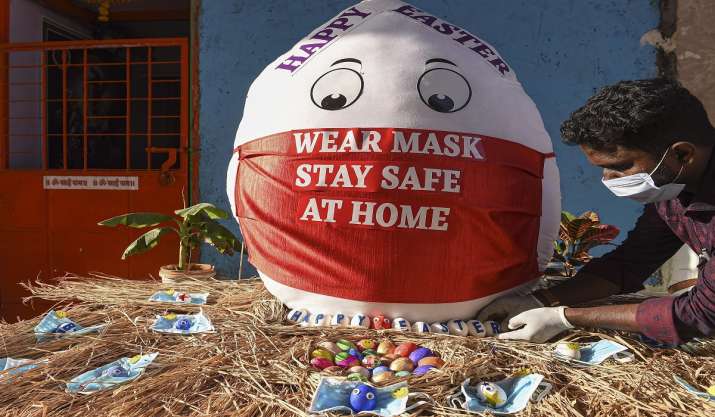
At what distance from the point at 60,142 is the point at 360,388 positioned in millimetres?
5257

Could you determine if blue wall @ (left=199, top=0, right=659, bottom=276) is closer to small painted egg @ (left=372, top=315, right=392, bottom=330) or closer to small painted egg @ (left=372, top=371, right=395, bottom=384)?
small painted egg @ (left=372, top=315, right=392, bottom=330)

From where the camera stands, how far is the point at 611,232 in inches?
108

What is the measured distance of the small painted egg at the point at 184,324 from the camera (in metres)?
2.02

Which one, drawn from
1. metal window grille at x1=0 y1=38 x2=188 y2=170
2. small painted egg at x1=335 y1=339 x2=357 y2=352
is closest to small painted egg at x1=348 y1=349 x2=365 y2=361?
small painted egg at x1=335 y1=339 x2=357 y2=352

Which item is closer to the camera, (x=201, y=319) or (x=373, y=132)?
(x=373, y=132)

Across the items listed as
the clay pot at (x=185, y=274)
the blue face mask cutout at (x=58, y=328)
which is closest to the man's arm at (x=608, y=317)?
the blue face mask cutout at (x=58, y=328)

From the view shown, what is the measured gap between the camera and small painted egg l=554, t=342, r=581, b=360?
5.75ft

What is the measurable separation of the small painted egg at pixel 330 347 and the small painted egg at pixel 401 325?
26 cm

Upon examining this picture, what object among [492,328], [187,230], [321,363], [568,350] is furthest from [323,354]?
[187,230]

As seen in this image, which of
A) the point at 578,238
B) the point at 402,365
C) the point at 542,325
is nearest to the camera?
the point at 402,365

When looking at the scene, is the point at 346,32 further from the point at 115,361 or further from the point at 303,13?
the point at 303,13

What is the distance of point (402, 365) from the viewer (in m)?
1.69

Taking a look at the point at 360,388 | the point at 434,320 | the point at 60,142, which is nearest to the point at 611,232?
the point at 434,320

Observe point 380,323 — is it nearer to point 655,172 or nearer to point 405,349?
point 405,349
